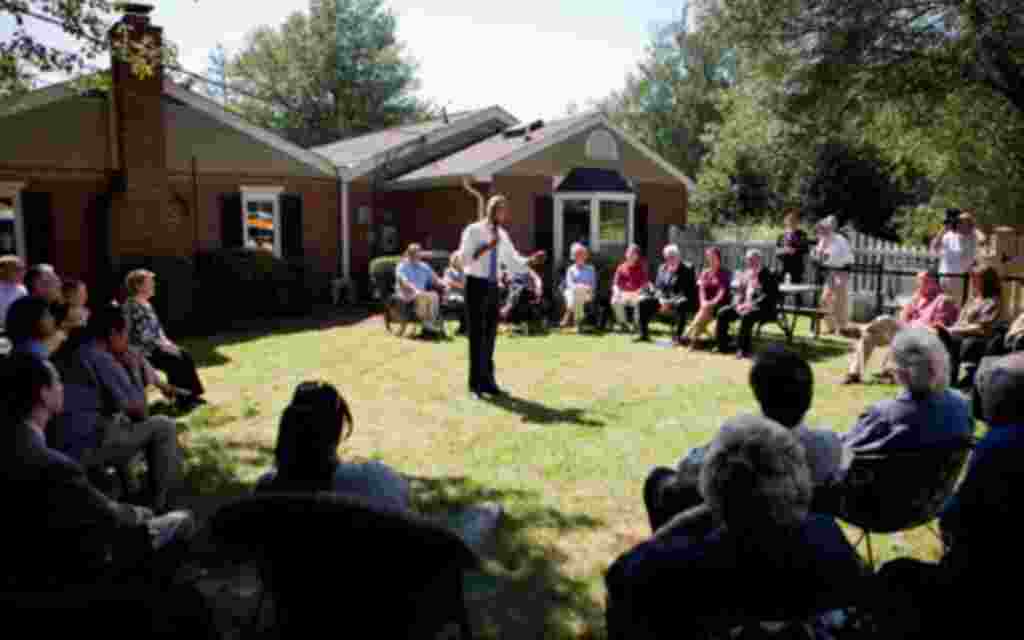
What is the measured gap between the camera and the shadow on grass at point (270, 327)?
989cm

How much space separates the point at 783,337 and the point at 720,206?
63.7 ft

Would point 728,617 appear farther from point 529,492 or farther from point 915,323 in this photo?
point 915,323

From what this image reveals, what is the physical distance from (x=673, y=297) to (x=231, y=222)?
29.1 feet

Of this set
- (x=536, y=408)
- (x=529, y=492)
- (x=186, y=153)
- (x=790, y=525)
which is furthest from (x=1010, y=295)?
(x=186, y=153)

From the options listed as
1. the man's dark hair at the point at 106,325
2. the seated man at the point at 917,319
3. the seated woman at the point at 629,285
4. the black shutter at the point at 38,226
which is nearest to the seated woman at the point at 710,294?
the seated woman at the point at 629,285

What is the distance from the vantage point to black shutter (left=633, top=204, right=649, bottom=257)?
1788cm

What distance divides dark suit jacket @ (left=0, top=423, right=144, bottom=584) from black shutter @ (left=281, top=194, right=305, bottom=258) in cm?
1392

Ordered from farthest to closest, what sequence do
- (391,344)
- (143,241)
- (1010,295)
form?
(143,241)
(391,344)
(1010,295)

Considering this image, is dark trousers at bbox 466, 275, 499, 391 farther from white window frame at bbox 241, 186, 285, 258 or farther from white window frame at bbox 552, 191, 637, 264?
white window frame at bbox 552, 191, 637, 264

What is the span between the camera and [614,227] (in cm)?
1758

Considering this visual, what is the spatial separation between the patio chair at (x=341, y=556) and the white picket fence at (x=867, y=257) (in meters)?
12.0

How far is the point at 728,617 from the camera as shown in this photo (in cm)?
185

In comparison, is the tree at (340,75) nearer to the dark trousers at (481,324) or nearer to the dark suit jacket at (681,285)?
the dark suit jacket at (681,285)

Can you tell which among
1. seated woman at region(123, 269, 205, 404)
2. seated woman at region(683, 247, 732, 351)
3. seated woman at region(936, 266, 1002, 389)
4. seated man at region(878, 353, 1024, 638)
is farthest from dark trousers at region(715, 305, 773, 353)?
seated man at region(878, 353, 1024, 638)
